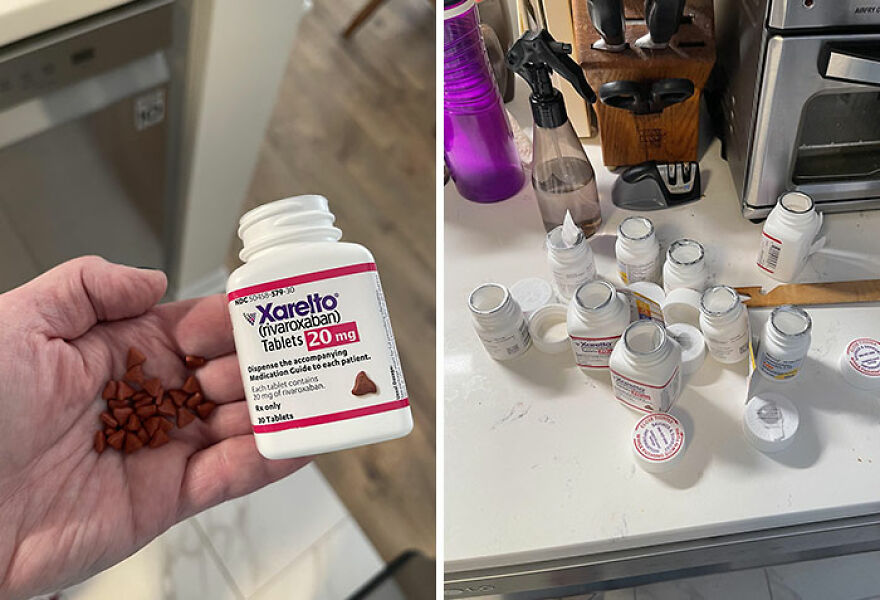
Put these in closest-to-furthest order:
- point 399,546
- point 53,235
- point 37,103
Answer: point 37,103, point 53,235, point 399,546

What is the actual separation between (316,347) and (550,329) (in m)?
0.33

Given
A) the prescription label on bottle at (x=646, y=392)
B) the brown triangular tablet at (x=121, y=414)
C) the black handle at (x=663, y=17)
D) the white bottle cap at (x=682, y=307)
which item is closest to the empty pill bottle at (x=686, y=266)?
the white bottle cap at (x=682, y=307)

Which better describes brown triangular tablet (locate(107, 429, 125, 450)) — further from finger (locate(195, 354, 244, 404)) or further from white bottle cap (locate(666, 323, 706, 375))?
white bottle cap (locate(666, 323, 706, 375))

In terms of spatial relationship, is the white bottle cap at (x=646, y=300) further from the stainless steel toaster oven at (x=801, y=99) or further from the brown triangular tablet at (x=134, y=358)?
the brown triangular tablet at (x=134, y=358)

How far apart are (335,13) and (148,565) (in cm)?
140

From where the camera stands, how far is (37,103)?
0.93 meters

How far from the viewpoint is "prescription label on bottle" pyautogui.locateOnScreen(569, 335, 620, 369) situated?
848mm

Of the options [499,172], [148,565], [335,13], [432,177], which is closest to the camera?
[499,172]

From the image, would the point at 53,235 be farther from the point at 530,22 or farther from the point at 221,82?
the point at 530,22

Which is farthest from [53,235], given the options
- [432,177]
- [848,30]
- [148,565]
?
[848,30]

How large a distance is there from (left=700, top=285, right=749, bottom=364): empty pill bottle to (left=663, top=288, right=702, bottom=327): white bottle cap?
2cm

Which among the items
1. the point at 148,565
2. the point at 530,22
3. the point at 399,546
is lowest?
the point at 399,546

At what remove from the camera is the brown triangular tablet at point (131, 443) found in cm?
83

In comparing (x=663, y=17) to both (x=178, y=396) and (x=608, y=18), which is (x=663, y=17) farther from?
(x=178, y=396)
